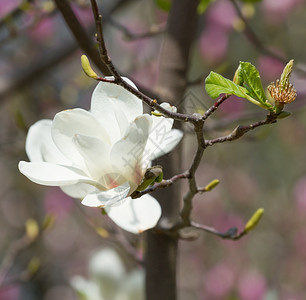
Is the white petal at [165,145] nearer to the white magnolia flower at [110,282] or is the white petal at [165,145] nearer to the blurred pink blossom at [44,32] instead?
the white magnolia flower at [110,282]

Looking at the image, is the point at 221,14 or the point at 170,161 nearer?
the point at 170,161

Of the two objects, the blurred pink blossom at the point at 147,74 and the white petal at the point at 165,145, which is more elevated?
the white petal at the point at 165,145

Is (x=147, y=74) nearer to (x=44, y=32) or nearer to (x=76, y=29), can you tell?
(x=44, y=32)

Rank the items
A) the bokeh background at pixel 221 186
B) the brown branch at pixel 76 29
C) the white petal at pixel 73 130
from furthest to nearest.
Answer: the bokeh background at pixel 221 186
the brown branch at pixel 76 29
the white petal at pixel 73 130

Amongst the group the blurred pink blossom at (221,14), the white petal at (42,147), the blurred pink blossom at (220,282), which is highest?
the white petal at (42,147)

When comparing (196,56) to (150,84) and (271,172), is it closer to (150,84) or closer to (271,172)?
(150,84)

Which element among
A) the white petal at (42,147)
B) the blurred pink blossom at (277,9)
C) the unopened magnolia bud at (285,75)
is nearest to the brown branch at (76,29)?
the white petal at (42,147)

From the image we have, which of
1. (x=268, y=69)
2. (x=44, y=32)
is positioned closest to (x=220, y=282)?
(x=268, y=69)

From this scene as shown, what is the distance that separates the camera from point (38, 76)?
62.4 inches

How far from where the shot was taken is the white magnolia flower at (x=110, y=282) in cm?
109

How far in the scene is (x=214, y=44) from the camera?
2.65 metres

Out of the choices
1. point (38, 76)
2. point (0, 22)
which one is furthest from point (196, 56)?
point (0, 22)

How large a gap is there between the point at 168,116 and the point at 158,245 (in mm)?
317

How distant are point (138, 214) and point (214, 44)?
6.98 feet
